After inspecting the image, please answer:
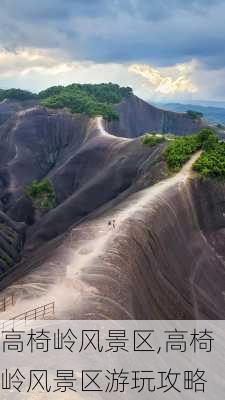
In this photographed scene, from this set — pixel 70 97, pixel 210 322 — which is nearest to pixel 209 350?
pixel 210 322

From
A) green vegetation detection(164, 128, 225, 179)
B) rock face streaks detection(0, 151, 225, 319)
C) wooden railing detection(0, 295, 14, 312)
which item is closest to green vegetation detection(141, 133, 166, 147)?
green vegetation detection(164, 128, 225, 179)

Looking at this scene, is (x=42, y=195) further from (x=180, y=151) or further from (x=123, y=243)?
(x=123, y=243)

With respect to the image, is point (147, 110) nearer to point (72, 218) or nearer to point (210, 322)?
point (72, 218)

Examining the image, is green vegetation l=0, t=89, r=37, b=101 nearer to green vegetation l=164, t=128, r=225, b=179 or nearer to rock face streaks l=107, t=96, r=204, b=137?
rock face streaks l=107, t=96, r=204, b=137

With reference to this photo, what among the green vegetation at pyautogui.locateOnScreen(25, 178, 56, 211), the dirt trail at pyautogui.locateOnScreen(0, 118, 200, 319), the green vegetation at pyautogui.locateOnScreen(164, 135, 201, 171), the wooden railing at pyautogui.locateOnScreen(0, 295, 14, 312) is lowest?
the wooden railing at pyautogui.locateOnScreen(0, 295, 14, 312)

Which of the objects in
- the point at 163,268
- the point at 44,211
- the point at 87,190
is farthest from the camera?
the point at 44,211

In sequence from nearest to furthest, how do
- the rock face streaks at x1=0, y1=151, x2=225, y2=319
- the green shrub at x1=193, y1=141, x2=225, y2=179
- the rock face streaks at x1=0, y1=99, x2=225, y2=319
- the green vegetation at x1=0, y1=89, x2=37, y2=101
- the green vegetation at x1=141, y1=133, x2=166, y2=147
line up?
1. the rock face streaks at x1=0, y1=151, x2=225, y2=319
2. the rock face streaks at x1=0, y1=99, x2=225, y2=319
3. the green shrub at x1=193, y1=141, x2=225, y2=179
4. the green vegetation at x1=141, y1=133, x2=166, y2=147
5. the green vegetation at x1=0, y1=89, x2=37, y2=101
